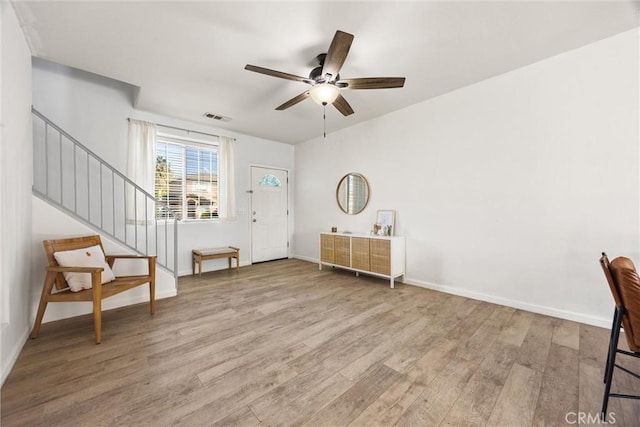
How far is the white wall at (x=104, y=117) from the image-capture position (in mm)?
3283

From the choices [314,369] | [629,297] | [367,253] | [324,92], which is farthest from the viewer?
[367,253]

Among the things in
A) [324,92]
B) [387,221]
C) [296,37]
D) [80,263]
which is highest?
[296,37]

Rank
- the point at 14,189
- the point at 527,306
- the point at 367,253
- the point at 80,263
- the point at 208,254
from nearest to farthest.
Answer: the point at 14,189 → the point at 80,263 → the point at 527,306 → the point at 367,253 → the point at 208,254

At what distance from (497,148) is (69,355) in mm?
4647

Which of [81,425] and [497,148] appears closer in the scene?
[81,425]

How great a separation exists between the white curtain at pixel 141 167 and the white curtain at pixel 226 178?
42.8 inches

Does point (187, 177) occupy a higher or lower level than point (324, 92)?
lower

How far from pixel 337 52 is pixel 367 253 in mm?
2827

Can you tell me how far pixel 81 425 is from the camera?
1.32m

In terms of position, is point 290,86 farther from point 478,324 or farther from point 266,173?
point 478,324

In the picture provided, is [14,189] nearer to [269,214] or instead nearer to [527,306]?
[269,214]

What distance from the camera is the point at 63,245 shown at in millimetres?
2447

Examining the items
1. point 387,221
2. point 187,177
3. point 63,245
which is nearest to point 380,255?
point 387,221

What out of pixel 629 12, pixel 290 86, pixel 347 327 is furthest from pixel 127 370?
pixel 629 12
